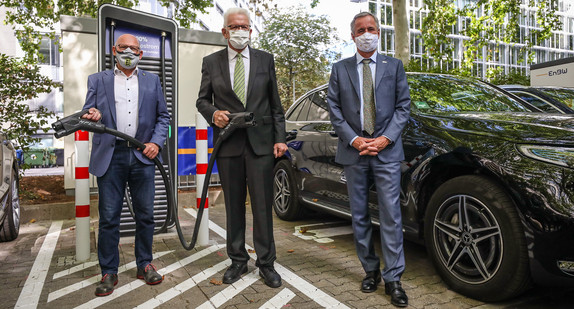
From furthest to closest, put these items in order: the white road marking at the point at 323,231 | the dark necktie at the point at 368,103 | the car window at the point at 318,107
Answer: the white road marking at the point at 323,231
the car window at the point at 318,107
the dark necktie at the point at 368,103

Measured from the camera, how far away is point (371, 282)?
11.1 feet

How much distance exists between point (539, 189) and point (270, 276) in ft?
6.54

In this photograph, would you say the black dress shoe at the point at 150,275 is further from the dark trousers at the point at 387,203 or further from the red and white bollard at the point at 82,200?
the dark trousers at the point at 387,203

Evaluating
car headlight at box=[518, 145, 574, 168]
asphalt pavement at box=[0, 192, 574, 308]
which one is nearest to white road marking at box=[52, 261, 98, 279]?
asphalt pavement at box=[0, 192, 574, 308]

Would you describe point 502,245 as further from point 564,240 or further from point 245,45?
point 245,45

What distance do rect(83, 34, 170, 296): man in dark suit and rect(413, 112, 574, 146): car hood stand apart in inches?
86.9

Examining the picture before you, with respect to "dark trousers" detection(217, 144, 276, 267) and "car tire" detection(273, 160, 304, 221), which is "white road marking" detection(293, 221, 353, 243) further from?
"dark trousers" detection(217, 144, 276, 267)

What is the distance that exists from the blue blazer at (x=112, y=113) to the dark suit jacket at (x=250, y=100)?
39 centimetres

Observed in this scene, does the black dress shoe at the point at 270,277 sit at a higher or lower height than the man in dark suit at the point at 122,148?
lower

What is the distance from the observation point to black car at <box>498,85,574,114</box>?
6.08 metres

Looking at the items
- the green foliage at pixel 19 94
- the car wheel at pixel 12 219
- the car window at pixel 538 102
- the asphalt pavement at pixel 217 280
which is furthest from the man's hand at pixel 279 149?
the green foliage at pixel 19 94

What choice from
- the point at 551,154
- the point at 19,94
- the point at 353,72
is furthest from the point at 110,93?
the point at 19,94

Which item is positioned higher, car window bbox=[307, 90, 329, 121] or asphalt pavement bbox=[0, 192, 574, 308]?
car window bbox=[307, 90, 329, 121]

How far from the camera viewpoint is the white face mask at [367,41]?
333 cm
